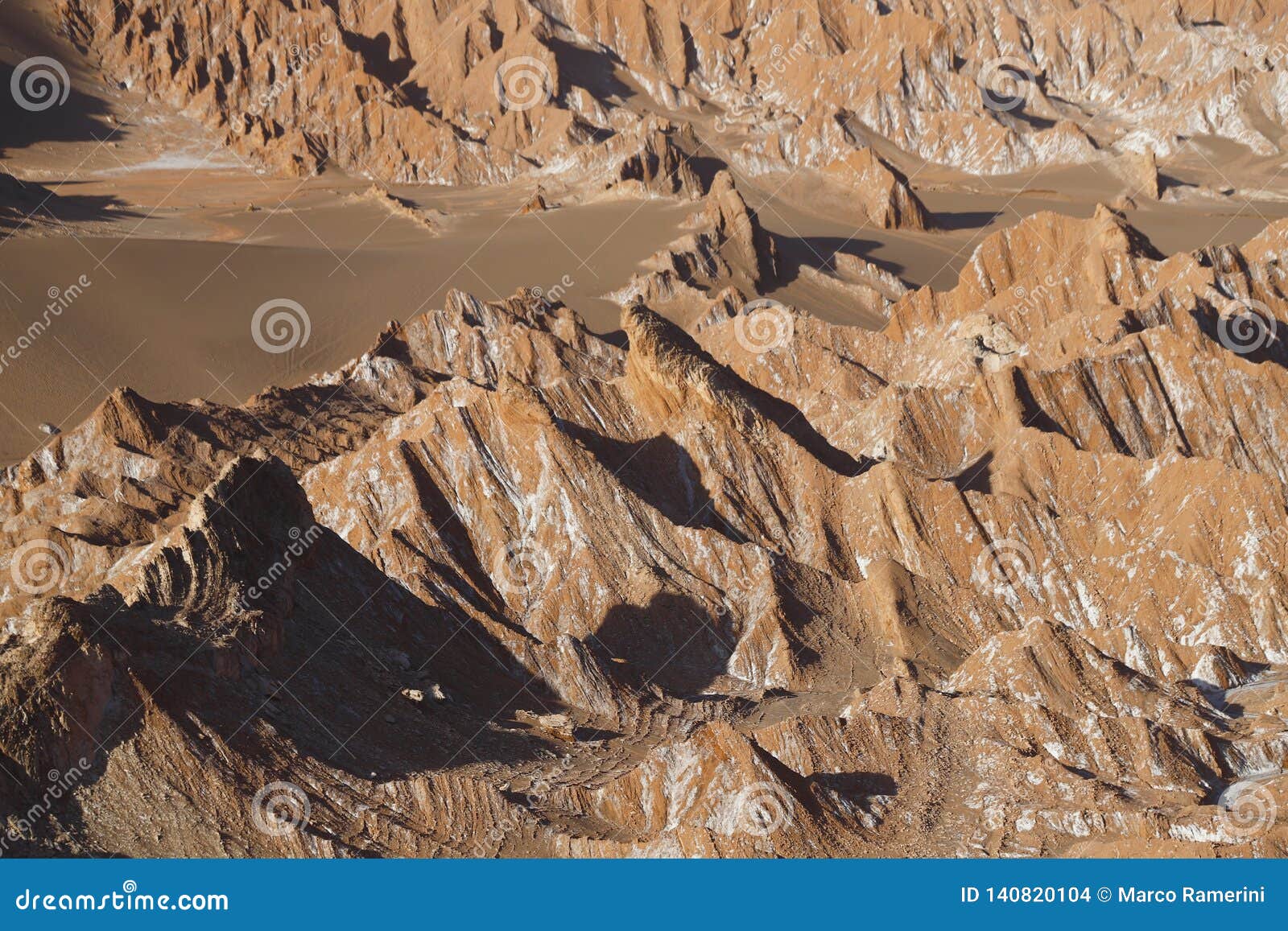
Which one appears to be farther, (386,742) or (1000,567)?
(1000,567)

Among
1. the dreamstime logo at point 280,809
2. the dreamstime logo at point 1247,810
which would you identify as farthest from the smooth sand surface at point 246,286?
the dreamstime logo at point 1247,810

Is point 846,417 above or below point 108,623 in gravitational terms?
below

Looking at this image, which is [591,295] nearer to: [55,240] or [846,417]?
[55,240]

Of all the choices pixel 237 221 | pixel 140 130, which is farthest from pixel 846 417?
pixel 140 130
